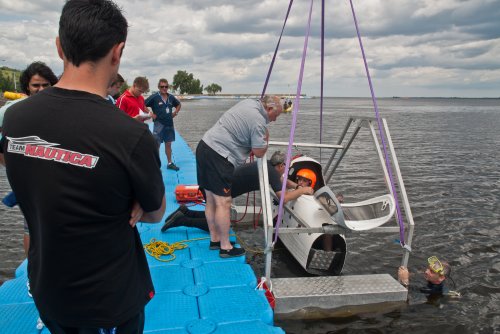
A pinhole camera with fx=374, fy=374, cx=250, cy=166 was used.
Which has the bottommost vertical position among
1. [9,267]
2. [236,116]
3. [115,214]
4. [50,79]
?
[9,267]

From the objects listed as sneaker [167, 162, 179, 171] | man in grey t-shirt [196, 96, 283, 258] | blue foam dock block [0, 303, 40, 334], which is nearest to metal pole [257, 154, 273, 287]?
man in grey t-shirt [196, 96, 283, 258]

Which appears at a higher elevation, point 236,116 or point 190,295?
point 236,116

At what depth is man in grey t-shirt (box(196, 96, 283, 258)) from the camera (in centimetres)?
437

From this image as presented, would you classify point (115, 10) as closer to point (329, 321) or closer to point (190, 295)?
point (190, 295)

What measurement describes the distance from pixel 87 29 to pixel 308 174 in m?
4.88

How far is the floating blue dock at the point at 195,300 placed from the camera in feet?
10.9

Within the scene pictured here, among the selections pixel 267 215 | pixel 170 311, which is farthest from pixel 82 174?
pixel 267 215

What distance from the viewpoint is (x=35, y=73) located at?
331 centimetres

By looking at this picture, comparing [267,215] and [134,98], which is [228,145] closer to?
[267,215]

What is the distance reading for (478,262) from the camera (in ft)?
20.3

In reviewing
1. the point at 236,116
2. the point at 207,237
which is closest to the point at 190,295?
the point at 207,237

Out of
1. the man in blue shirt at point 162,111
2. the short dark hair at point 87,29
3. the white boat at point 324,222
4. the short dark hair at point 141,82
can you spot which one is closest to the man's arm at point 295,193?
the white boat at point 324,222

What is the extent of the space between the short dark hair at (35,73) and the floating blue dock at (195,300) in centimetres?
206

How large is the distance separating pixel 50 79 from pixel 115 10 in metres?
2.40
